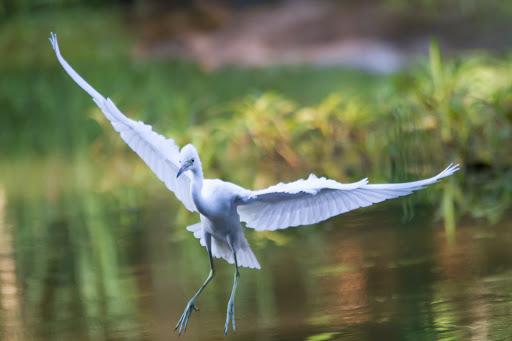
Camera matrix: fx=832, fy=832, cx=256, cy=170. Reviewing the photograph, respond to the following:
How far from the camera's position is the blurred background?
12.6 ft

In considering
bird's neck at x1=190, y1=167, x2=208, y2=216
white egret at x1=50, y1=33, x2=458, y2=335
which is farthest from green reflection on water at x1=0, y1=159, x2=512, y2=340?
bird's neck at x1=190, y1=167, x2=208, y2=216

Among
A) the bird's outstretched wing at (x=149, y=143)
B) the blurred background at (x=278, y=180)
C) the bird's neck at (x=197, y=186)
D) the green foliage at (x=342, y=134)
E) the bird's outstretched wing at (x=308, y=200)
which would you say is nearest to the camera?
the bird's outstretched wing at (x=308, y=200)

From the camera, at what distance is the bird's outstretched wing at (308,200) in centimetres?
286

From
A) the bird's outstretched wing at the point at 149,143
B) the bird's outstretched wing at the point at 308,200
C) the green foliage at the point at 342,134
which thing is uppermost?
the green foliage at the point at 342,134

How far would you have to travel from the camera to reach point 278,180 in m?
7.10

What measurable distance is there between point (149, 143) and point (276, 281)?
4.38ft

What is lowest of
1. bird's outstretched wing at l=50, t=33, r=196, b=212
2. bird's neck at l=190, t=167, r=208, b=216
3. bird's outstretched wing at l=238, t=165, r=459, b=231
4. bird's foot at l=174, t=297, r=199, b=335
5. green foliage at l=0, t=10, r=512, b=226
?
bird's foot at l=174, t=297, r=199, b=335

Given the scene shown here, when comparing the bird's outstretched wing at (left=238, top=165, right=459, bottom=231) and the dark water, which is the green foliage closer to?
the dark water

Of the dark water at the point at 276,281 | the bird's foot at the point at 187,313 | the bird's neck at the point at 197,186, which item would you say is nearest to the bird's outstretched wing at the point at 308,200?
the bird's neck at the point at 197,186

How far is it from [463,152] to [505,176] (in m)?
0.39

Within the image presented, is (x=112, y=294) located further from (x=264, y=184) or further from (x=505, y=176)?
(x=505, y=176)

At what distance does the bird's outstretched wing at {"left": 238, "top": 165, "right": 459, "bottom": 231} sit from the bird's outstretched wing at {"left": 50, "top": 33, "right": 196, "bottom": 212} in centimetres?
29

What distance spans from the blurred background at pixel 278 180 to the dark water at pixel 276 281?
16 millimetres

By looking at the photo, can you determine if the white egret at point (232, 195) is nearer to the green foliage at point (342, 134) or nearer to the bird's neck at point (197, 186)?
the bird's neck at point (197, 186)
